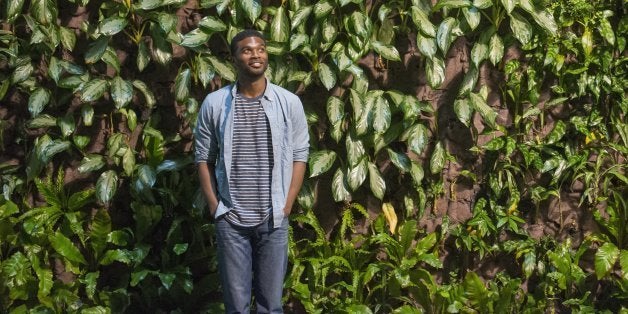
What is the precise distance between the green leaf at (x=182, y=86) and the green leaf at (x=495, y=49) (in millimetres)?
1459

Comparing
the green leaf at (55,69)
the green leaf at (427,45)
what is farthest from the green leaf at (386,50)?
the green leaf at (55,69)

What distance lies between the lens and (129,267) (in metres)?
4.97

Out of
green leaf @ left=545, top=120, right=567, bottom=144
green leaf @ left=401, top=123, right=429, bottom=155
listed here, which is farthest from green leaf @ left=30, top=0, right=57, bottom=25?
green leaf @ left=545, top=120, right=567, bottom=144

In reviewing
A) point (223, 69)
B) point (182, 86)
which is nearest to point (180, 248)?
point (182, 86)

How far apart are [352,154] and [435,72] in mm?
561

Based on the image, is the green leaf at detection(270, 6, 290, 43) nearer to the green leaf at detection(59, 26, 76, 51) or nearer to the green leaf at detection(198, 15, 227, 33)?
the green leaf at detection(198, 15, 227, 33)

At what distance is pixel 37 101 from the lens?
15.7 ft

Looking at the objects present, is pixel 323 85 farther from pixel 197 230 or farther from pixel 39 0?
pixel 39 0

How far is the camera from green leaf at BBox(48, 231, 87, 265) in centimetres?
479

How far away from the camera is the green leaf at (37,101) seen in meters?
4.76

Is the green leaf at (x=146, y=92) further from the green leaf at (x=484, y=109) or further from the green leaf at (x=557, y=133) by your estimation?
the green leaf at (x=557, y=133)

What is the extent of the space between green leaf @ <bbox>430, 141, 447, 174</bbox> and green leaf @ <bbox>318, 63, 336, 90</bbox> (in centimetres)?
62

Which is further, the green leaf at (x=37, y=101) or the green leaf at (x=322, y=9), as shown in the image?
the green leaf at (x=37, y=101)

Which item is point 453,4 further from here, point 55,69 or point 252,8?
point 55,69
